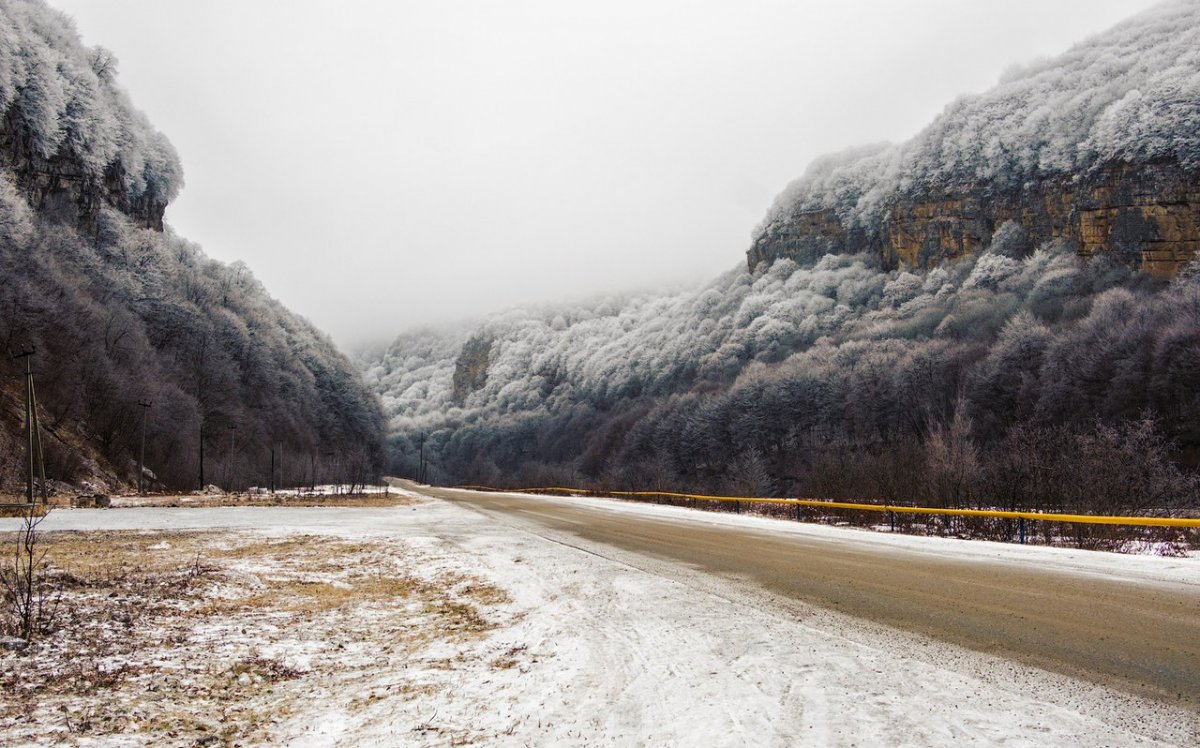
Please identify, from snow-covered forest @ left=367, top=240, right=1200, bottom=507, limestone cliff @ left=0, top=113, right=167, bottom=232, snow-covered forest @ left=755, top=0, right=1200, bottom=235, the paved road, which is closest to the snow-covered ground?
the paved road

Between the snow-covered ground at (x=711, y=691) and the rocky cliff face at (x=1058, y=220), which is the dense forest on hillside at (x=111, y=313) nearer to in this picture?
the snow-covered ground at (x=711, y=691)

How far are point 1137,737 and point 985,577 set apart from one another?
21.0 ft

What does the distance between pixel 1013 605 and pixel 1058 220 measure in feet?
319

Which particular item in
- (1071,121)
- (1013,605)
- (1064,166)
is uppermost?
(1071,121)

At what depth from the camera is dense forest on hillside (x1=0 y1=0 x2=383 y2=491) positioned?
45.9m

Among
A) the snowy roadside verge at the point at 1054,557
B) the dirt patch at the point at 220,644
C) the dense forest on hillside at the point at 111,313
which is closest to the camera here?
the dirt patch at the point at 220,644

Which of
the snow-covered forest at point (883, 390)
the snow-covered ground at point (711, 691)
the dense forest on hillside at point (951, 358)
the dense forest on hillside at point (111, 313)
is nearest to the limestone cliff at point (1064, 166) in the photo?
the dense forest on hillside at point (951, 358)

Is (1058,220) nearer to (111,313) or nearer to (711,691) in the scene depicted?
(711,691)

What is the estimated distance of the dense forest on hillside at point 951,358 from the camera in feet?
106

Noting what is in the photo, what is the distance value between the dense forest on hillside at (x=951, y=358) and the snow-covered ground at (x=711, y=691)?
1624 cm

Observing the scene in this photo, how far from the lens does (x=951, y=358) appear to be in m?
69.9

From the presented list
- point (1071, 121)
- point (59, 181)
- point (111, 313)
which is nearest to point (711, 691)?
point (111, 313)

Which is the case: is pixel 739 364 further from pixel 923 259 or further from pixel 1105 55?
pixel 1105 55

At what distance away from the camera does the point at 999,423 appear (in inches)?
2361
